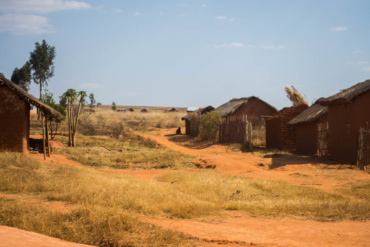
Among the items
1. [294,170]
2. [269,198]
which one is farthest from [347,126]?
[269,198]

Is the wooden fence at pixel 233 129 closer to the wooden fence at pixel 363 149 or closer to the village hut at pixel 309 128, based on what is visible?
the village hut at pixel 309 128

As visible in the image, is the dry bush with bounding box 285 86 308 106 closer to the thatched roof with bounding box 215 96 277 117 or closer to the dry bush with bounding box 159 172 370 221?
the thatched roof with bounding box 215 96 277 117

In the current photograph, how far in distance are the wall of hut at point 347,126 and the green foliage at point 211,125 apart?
1044cm

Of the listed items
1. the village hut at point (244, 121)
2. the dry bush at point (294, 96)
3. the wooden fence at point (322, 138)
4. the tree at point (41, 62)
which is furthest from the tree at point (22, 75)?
the wooden fence at point (322, 138)

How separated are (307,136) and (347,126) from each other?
3.92 meters

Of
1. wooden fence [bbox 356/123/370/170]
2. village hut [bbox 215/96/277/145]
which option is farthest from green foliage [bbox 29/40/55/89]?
wooden fence [bbox 356/123/370/170]

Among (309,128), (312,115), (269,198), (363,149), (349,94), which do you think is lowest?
(269,198)

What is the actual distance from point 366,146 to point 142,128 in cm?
2997

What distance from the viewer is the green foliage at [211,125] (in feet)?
90.5

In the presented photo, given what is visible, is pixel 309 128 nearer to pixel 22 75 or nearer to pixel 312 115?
pixel 312 115

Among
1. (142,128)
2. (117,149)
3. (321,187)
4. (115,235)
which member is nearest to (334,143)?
(321,187)

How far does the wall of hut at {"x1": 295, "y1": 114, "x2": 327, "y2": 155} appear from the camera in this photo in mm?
20125

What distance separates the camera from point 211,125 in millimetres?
27812

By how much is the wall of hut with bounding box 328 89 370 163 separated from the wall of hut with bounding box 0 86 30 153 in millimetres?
13355
